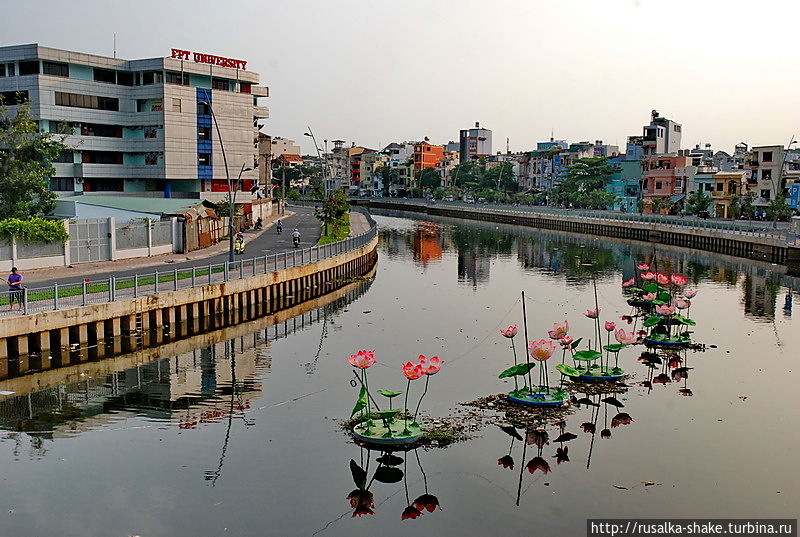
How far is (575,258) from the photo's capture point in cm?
7738

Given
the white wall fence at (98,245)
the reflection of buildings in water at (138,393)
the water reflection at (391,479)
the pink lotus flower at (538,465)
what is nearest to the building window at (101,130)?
the white wall fence at (98,245)

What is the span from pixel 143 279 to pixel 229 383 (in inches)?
498

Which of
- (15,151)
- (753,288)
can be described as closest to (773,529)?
(753,288)

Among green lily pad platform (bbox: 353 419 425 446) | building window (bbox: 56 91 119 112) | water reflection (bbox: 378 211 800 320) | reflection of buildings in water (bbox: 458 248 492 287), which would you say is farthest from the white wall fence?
building window (bbox: 56 91 119 112)

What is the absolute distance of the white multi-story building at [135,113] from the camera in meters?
75.5

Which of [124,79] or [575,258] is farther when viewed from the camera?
[124,79]

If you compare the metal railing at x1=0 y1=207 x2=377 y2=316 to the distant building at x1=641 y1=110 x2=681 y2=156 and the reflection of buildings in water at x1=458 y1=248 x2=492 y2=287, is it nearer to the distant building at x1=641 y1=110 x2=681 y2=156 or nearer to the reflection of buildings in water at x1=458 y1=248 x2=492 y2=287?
the reflection of buildings in water at x1=458 y1=248 x2=492 y2=287

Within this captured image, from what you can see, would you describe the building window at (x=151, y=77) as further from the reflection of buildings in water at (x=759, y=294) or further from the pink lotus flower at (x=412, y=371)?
the pink lotus flower at (x=412, y=371)

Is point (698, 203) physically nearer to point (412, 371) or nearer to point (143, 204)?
point (143, 204)

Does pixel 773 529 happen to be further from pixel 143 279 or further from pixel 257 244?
pixel 257 244

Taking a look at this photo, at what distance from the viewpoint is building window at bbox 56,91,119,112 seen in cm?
7612

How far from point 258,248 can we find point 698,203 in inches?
2796

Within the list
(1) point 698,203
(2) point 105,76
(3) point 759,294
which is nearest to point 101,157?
(2) point 105,76

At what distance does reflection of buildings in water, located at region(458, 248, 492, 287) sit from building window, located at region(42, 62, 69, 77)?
4192cm
